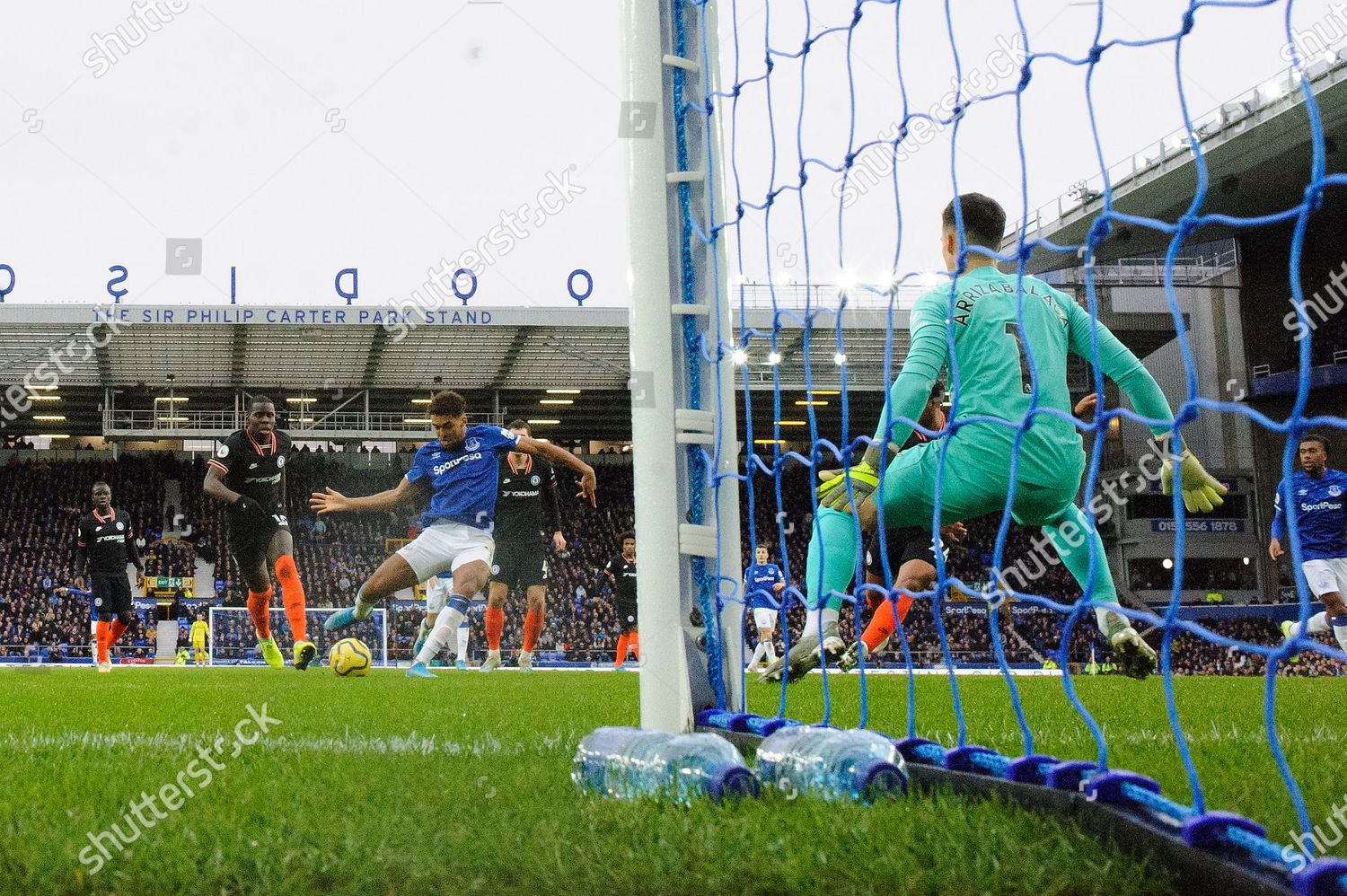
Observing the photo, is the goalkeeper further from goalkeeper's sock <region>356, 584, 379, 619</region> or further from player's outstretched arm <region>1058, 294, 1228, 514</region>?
goalkeeper's sock <region>356, 584, 379, 619</region>

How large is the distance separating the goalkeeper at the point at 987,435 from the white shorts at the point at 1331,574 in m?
5.96

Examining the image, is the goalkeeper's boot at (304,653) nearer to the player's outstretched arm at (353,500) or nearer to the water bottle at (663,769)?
the player's outstretched arm at (353,500)

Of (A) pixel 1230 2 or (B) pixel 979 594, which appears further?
(B) pixel 979 594

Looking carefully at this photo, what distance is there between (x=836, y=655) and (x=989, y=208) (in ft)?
5.14

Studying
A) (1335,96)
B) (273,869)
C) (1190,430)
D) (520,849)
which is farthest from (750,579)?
(1190,430)

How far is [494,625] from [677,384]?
800cm

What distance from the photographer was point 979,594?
2303 mm

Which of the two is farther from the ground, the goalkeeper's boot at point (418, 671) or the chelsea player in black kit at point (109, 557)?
the chelsea player in black kit at point (109, 557)

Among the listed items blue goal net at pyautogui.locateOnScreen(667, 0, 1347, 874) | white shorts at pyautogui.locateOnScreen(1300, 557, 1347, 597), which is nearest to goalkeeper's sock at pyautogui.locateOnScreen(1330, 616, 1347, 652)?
white shorts at pyautogui.locateOnScreen(1300, 557, 1347, 597)

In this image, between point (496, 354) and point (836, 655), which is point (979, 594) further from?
point (496, 354)

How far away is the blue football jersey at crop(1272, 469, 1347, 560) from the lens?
348 inches

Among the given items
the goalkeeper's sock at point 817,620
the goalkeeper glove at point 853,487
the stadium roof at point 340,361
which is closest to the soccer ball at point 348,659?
the goalkeeper's sock at point 817,620

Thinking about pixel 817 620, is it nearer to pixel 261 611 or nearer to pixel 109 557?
pixel 261 611

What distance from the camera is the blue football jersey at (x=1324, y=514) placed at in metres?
8.84
